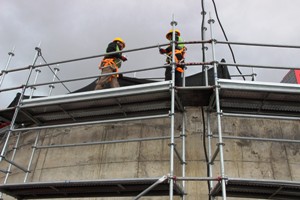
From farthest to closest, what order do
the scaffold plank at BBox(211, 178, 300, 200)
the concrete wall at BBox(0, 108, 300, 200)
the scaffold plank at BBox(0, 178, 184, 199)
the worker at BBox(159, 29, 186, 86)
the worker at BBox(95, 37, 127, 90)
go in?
the worker at BBox(95, 37, 127, 90) → the worker at BBox(159, 29, 186, 86) → the concrete wall at BBox(0, 108, 300, 200) → the scaffold plank at BBox(0, 178, 184, 199) → the scaffold plank at BBox(211, 178, 300, 200)

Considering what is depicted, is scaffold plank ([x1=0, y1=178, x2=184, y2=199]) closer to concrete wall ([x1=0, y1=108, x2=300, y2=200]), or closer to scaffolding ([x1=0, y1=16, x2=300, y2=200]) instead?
scaffolding ([x1=0, y1=16, x2=300, y2=200])

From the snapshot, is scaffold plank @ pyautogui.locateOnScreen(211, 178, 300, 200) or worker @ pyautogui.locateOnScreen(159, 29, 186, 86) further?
worker @ pyautogui.locateOnScreen(159, 29, 186, 86)

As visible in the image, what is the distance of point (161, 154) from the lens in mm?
6211

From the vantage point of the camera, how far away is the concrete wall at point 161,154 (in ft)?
19.5

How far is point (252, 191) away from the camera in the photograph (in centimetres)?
536

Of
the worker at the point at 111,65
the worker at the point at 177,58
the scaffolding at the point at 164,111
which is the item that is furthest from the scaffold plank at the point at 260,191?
the worker at the point at 111,65

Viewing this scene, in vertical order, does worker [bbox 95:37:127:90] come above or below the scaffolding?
above

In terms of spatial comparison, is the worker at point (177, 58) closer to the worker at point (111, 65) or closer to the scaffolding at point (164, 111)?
the scaffolding at point (164, 111)

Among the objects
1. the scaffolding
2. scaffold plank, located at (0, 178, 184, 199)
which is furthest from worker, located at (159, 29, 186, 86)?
scaffold plank, located at (0, 178, 184, 199)

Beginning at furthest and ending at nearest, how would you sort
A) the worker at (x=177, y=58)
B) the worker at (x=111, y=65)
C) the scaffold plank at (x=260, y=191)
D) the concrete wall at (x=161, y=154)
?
1. the worker at (x=111, y=65)
2. the worker at (x=177, y=58)
3. the concrete wall at (x=161, y=154)
4. the scaffold plank at (x=260, y=191)

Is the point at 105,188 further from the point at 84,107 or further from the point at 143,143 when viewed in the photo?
the point at 84,107

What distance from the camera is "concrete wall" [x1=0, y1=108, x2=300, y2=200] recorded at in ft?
19.5

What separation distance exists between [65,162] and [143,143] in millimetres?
1697

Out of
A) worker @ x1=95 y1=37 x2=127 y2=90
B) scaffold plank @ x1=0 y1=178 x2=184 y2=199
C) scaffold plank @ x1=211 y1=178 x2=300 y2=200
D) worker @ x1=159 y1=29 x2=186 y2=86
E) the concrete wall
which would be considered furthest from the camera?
worker @ x1=95 y1=37 x2=127 y2=90
